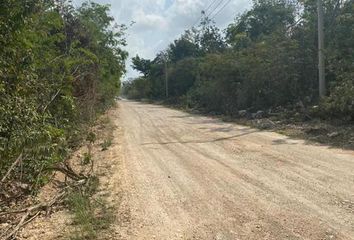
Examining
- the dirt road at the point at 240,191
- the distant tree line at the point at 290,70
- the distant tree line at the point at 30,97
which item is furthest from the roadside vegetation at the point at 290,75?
the distant tree line at the point at 30,97

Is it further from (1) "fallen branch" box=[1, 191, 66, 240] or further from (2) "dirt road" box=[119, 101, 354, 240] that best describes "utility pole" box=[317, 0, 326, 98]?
(1) "fallen branch" box=[1, 191, 66, 240]

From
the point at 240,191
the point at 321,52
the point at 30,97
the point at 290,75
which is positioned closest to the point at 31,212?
the point at 30,97

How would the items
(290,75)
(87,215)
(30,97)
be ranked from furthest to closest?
1. (290,75)
2. (30,97)
3. (87,215)

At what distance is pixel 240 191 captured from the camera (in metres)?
8.38

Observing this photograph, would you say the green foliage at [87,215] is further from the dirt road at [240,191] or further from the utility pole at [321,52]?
the utility pole at [321,52]

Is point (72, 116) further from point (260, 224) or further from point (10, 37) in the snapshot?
point (260, 224)

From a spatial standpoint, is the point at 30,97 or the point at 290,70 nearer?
the point at 30,97

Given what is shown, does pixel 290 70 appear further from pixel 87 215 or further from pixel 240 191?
pixel 87 215

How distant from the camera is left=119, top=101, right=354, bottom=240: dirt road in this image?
6250 mm

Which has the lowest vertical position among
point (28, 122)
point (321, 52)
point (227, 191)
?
point (227, 191)

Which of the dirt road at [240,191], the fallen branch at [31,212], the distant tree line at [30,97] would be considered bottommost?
the dirt road at [240,191]

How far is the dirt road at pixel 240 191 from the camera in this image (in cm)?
625

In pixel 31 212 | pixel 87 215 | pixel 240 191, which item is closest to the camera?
pixel 87 215

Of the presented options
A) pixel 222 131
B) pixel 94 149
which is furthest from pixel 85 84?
pixel 222 131
